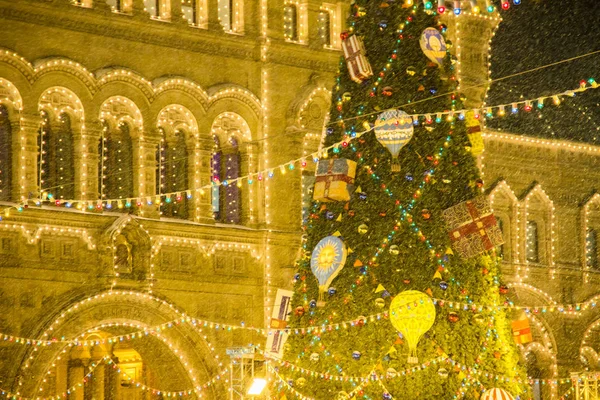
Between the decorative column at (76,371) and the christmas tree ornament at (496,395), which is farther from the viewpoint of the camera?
the decorative column at (76,371)

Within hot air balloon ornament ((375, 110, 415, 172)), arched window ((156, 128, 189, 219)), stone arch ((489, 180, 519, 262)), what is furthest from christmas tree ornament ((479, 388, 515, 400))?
stone arch ((489, 180, 519, 262))

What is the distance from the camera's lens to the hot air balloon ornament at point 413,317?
18.9m

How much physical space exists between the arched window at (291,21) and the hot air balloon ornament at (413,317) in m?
9.20

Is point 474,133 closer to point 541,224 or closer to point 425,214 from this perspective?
point 425,214

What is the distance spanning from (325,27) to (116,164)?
210 inches

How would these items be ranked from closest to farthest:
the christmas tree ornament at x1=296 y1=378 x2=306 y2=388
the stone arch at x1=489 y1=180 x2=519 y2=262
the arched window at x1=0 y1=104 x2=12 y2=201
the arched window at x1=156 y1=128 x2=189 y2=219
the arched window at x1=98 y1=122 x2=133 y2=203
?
the christmas tree ornament at x1=296 y1=378 x2=306 y2=388 < the arched window at x1=0 y1=104 x2=12 y2=201 < the arched window at x1=98 y1=122 x2=133 y2=203 < the arched window at x1=156 y1=128 x2=189 y2=219 < the stone arch at x1=489 y1=180 x2=519 y2=262

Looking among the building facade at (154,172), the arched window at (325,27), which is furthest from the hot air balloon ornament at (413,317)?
the arched window at (325,27)

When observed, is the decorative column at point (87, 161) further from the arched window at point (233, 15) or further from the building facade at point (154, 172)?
the arched window at point (233, 15)

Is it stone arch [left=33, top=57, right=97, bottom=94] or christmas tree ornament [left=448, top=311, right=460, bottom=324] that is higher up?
stone arch [left=33, top=57, right=97, bottom=94]

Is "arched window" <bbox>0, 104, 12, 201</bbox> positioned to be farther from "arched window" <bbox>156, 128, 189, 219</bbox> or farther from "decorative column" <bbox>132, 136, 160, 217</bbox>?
"arched window" <bbox>156, 128, 189, 219</bbox>

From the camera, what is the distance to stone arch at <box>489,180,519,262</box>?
97.5ft

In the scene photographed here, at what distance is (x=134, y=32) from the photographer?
82.0ft

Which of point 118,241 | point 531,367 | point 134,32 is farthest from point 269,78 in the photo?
point 531,367

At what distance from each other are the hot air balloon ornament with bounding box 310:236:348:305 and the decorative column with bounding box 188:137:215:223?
5.76 meters
